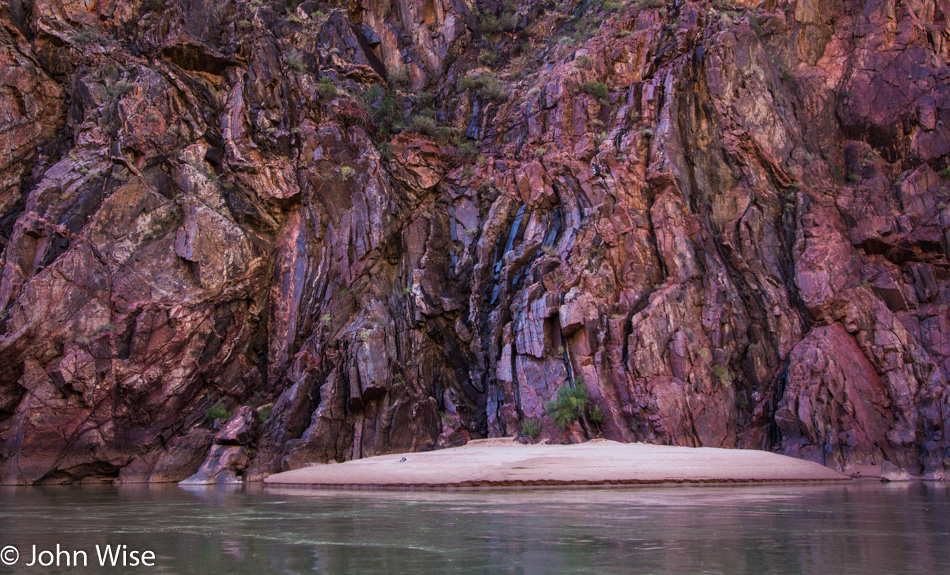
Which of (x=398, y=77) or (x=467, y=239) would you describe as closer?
(x=467, y=239)

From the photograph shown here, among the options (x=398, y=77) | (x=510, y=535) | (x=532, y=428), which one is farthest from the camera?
(x=398, y=77)

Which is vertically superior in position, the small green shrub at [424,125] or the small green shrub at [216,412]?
the small green shrub at [424,125]

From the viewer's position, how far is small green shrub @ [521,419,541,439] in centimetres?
2634

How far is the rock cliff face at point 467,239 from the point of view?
27.2m

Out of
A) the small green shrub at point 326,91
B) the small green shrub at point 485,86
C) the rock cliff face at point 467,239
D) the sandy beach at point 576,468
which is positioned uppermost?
the small green shrub at point 485,86

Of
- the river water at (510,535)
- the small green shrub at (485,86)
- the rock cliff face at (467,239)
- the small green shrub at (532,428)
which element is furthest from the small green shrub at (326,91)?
the river water at (510,535)

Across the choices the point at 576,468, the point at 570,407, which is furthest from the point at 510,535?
the point at 570,407

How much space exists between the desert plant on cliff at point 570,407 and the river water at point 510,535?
9935mm

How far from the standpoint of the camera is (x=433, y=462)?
2317 centimetres

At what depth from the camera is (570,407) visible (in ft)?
85.4

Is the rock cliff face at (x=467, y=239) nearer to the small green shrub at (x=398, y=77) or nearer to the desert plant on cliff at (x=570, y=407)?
the desert plant on cliff at (x=570, y=407)

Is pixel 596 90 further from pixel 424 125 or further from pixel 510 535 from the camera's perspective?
pixel 510 535

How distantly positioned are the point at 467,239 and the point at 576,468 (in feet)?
57.3

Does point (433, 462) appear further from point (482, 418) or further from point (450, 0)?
point (450, 0)
